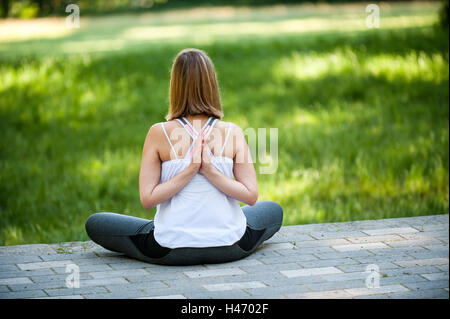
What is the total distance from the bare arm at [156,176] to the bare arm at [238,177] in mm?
71

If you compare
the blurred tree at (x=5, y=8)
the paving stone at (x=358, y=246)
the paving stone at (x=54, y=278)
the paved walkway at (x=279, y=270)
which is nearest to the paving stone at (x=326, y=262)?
the paved walkway at (x=279, y=270)

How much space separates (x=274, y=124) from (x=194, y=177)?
7.41 meters

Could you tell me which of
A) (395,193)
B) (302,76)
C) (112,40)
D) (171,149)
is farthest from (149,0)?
(171,149)

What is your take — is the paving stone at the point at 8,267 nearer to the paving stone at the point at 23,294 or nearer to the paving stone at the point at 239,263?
the paving stone at the point at 23,294

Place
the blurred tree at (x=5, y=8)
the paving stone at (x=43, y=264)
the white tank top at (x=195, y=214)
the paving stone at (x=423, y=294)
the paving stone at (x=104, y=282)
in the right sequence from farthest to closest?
1. the blurred tree at (x=5, y=8)
2. the paving stone at (x=43, y=264)
3. the white tank top at (x=195, y=214)
4. the paving stone at (x=104, y=282)
5. the paving stone at (x=423, y=294)

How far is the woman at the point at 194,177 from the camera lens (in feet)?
13.4

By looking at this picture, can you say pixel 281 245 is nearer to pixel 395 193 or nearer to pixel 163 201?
pixel 163 201

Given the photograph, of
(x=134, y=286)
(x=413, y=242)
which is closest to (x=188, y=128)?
(x=134, y=286)

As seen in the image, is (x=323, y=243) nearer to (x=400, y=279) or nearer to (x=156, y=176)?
(x=400, y=279)

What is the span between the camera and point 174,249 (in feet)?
13.7

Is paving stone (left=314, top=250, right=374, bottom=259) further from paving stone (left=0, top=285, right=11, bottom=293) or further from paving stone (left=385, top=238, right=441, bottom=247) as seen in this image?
paving stone (left=0, top=285, right=11, bottom=293)

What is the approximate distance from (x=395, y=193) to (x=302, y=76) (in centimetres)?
731

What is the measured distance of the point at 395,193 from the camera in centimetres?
737
